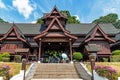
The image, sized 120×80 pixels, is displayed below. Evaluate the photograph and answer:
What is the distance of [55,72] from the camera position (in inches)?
886

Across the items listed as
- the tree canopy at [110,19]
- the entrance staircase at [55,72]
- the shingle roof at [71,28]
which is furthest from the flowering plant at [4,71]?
the tree canopy at [110,19]

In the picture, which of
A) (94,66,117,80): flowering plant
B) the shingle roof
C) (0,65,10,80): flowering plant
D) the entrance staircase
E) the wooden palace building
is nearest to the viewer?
(94,66,117,80): flowering plant

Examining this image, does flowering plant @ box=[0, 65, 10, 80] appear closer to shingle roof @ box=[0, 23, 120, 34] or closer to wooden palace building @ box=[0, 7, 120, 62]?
wooden palace building @ box=[0, 7, 120, 62]

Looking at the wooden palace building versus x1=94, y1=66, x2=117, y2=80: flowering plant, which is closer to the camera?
x1=94, y1=66, x2=117, y2=80: flowering plant

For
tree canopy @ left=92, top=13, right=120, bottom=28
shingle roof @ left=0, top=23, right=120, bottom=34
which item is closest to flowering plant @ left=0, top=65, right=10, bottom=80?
shingle roof @ left=0, top=23, right=120, bottom=34

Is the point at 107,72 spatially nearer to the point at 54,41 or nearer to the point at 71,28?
the point at 54,41

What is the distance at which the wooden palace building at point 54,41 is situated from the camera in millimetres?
31078

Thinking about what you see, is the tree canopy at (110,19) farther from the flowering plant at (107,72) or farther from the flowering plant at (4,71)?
the flowering plant at (4,71)

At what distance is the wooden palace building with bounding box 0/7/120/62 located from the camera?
31078mm

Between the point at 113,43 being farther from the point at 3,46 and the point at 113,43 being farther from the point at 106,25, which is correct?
the point at 3,46

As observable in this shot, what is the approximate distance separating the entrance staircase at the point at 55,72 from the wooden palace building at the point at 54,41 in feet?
18.8

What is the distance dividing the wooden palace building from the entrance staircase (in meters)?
5.72

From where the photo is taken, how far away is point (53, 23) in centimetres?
3281

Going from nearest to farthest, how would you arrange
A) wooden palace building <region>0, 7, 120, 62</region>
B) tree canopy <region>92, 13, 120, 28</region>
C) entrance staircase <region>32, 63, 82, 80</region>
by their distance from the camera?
entrance staircase <region>32, 63, 82, 80</region>
wooden palace building <region>0, 7, 120, 62</region>
tree canopy <region>92, 13, 120, 28</region>
